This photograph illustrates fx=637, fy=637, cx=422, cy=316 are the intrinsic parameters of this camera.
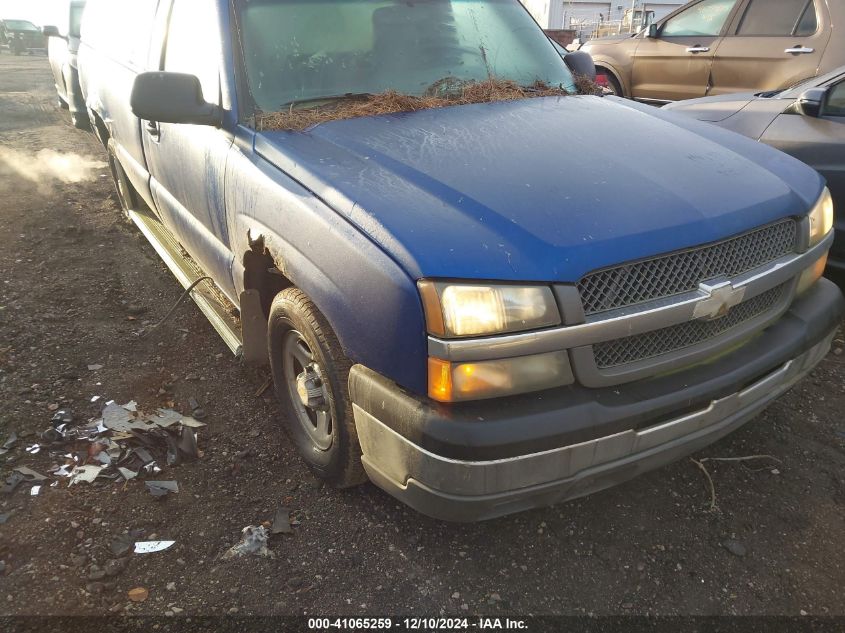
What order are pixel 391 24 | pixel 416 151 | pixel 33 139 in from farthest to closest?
1. pixel 33 139
2. pixel 391 24
3. pixel 416 151

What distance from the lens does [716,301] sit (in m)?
2.02

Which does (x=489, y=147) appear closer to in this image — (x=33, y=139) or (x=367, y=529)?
(x=367, y=529)

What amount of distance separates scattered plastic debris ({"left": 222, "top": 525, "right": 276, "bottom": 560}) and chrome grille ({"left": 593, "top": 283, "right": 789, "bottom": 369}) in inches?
55.6

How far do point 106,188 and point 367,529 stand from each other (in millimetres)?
6118

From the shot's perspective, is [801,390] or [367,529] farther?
[801,390]

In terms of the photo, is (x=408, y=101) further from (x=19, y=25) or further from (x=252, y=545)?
(x=19, y=25)

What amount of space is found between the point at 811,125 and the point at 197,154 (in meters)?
3.80

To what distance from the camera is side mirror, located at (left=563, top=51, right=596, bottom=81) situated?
3.73 meters

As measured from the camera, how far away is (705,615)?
210 cm

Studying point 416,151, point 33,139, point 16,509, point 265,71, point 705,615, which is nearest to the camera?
point 705,615

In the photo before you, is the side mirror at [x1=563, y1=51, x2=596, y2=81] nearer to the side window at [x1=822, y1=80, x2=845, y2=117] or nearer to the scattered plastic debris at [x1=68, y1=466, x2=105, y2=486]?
the side window at [x1=822, y1=80, x2=845, y2=117]

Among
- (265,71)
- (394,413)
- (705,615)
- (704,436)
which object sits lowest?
(705,615)

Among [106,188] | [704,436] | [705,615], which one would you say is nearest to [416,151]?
[704,436]

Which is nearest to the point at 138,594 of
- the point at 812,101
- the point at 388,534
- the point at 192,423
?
the point at 388,534
